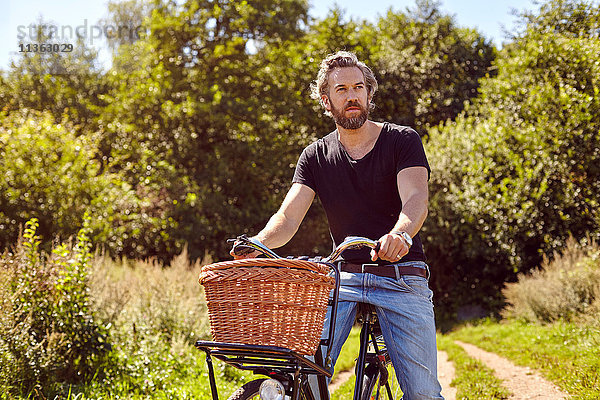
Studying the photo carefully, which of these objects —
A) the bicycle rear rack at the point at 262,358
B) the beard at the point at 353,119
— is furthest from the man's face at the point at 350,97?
the bicycle rear rack at the point at 262,358

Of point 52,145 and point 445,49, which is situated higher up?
point 445,49

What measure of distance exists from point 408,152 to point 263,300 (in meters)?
1.26

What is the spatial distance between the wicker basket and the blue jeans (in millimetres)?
762

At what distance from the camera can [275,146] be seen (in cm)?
1853

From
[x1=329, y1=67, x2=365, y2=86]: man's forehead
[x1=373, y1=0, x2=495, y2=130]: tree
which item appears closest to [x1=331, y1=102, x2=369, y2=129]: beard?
[x1=329, y1=67, x2=365, y2=86]: man's forehead

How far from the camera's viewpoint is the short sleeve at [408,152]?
125 inches

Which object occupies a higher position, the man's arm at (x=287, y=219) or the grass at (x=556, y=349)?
the man's arm at (x=287, y=219)

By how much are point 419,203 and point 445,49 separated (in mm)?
21090

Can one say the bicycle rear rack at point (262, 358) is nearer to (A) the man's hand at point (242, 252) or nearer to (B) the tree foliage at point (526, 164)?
(A) the man's hand at point (242, 252)

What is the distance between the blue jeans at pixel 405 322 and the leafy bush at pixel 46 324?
3575mm

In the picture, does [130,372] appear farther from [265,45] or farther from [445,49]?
[445,49]

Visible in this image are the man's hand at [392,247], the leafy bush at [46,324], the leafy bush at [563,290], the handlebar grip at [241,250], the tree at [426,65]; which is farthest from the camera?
the tree at [426,65]

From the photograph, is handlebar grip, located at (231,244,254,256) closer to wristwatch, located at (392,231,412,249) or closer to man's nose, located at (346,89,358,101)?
wristwatch, located at (392,231,412,249)

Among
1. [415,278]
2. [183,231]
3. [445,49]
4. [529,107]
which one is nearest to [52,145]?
[183,231]
